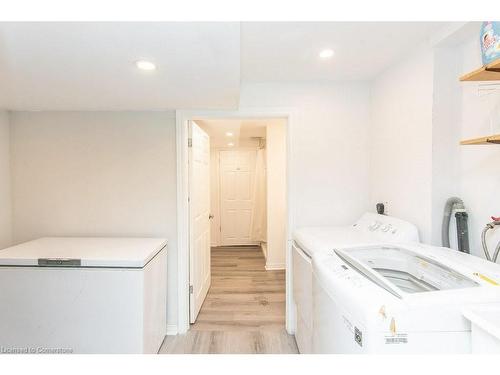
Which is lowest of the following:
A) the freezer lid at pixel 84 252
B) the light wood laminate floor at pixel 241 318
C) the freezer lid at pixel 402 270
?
the light wood laminate floor at pixel 241 318

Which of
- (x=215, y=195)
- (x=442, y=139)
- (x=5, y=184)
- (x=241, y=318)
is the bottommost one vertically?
(x=241, y=318)

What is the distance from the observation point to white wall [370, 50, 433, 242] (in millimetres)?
1718

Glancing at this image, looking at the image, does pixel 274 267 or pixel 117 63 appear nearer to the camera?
pixel 117 63

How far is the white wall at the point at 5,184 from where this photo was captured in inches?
91.4

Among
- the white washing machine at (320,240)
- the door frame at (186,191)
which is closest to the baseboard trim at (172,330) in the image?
the door frame at (186,191)

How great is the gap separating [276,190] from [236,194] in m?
1.77

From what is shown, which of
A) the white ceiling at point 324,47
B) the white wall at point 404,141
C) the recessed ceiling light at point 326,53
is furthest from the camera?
the recessed ceiling light at point 326,53

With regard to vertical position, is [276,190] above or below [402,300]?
above

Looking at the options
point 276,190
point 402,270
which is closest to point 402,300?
point 402,270

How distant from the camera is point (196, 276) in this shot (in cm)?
273

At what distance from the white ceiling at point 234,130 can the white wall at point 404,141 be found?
1764 mm

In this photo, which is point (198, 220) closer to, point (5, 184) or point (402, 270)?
point (5, 184)

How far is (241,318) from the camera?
2701mm

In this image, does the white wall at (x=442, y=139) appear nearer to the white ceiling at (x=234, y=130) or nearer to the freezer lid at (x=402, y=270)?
the freezer lid at (x=402, y=270)
